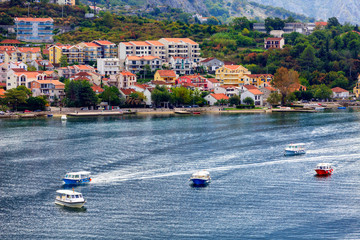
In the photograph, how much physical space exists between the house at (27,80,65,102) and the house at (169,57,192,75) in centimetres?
1767

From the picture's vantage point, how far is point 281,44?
84625mm

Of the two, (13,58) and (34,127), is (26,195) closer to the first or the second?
(34,127)

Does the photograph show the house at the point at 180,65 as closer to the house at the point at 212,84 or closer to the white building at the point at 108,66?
the house at the point at 212,84

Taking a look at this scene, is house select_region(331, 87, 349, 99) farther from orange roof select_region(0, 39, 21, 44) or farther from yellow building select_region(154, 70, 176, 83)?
orange roof select_region(0, 39, 21, 44)

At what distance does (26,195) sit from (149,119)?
26804 mm

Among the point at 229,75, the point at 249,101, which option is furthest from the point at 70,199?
the point at 229,75

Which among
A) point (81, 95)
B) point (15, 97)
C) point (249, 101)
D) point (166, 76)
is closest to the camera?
point (15, 97)

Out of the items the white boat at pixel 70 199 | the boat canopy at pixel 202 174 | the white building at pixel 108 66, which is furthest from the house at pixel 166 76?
the white boat at pixel 70 199

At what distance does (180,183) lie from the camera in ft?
93.2

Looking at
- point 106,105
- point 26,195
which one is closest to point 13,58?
point 106,105

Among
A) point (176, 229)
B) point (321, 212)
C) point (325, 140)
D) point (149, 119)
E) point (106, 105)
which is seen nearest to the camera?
point (176, 229)

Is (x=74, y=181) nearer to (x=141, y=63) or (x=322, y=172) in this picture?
(x=322, y=172)

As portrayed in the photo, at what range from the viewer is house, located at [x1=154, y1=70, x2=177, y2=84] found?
2643 inches

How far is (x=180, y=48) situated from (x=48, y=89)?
23.2 m
